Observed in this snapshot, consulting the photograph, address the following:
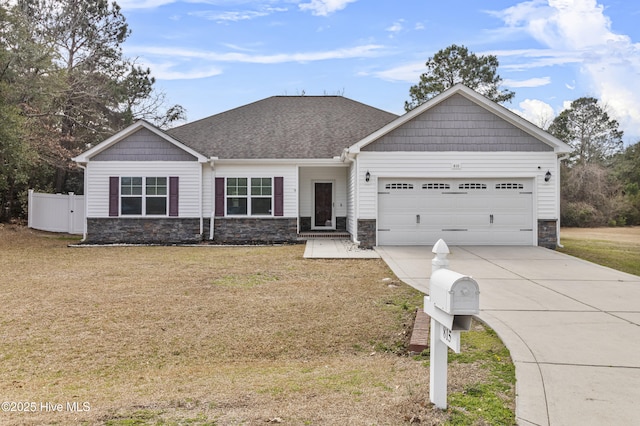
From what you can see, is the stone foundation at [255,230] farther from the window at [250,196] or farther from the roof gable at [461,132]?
the roof gable at [461,132]

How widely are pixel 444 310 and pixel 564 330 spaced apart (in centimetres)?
330

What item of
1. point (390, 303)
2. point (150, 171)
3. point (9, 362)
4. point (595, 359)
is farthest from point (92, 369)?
point (150, 171)

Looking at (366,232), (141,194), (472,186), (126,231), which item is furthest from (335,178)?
(126,231)

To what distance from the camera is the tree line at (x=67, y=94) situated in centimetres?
1669

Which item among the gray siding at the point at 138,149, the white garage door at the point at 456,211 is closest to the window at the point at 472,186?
the white garage door at the point at 456,211

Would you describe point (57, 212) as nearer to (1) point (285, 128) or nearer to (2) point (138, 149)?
(2) point (138, 149)

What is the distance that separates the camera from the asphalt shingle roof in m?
17.0

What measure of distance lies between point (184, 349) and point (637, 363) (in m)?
4.65

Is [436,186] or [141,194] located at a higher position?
[436,186]

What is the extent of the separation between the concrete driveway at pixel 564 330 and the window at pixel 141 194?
9.10 metres

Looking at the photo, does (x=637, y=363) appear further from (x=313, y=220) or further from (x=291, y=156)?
(x=313, y=220)

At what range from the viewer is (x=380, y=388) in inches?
150

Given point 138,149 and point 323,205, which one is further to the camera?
point 323,205

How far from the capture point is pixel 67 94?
20.4m
